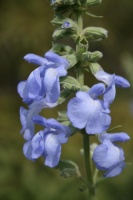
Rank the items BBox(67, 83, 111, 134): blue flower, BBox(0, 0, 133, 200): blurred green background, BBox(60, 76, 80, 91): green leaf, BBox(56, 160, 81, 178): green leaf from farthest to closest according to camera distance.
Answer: BBox(0, 0, 133, 200): blurred green background, BBox(56, 160, 81, 178): green leaf, BBox(60, 76, 80, 91): green leaf, BBox(67, 83, 111, 134): blue flower

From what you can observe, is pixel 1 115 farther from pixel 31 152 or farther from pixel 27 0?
pixel 31 152

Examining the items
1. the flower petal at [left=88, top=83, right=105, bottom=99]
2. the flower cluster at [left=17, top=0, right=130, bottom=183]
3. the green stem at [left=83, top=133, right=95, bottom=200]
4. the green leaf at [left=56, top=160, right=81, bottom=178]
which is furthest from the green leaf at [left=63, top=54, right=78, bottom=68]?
the green leaf at [left=56, top=160, right=81, bottom=178]

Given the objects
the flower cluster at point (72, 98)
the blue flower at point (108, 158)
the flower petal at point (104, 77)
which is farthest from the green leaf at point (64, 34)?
the blue flower at point (108, 158)

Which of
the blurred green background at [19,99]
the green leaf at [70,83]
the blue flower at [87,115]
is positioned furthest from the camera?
the blurred green background at [19,99]

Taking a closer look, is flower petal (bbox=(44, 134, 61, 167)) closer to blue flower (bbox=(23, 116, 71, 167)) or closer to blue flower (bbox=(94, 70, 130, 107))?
blue flower (bbox=(23, 116, 71, 167))

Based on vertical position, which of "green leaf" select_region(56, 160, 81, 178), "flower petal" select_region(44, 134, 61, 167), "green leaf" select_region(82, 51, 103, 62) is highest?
"green leaf" select_region(82, 51, 103, 62)

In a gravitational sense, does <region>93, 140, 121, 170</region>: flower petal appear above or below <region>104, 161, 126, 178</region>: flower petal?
above

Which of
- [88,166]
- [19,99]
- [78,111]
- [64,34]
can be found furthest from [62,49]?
[19,99]

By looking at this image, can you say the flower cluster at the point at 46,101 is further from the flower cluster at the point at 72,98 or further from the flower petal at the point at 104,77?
the flower petal at the point at 104,77
